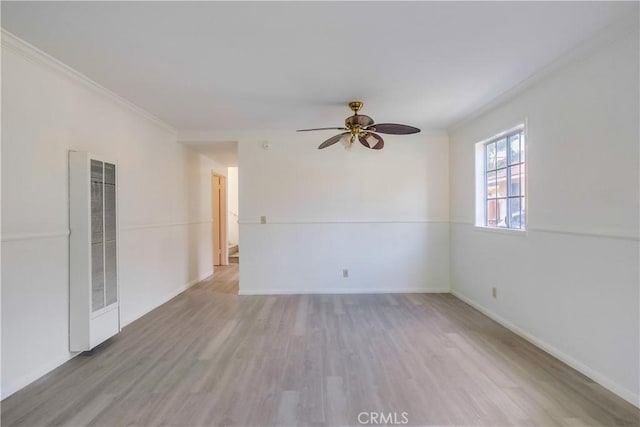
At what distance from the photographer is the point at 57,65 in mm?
2410

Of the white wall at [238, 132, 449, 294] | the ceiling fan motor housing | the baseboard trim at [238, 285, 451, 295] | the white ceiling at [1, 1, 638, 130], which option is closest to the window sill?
the white wall at [238, 132, 449, 294]

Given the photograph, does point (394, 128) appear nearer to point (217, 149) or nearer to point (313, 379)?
point (313, 379)

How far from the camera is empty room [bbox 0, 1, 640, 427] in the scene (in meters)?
1.90

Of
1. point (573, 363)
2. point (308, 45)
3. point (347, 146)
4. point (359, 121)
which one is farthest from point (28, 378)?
point (573, 363)

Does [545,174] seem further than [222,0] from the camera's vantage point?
Yes

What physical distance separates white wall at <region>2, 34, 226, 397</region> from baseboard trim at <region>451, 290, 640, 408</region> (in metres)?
3.99

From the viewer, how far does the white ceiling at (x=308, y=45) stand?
180 centimetres

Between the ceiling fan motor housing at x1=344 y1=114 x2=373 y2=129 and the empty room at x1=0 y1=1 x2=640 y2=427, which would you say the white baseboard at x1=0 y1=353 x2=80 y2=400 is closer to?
the empty room at x1=0 y1=1 x2=640 y2=427

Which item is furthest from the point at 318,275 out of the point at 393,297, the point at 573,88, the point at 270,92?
the point at 573,88

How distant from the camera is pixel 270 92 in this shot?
305cm

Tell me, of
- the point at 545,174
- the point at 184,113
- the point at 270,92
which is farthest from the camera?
the point at 184,113

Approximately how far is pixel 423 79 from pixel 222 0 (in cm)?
182

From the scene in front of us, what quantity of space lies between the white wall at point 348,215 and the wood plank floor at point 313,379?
113 cm

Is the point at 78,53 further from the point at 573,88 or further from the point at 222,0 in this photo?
the point at 573,88
